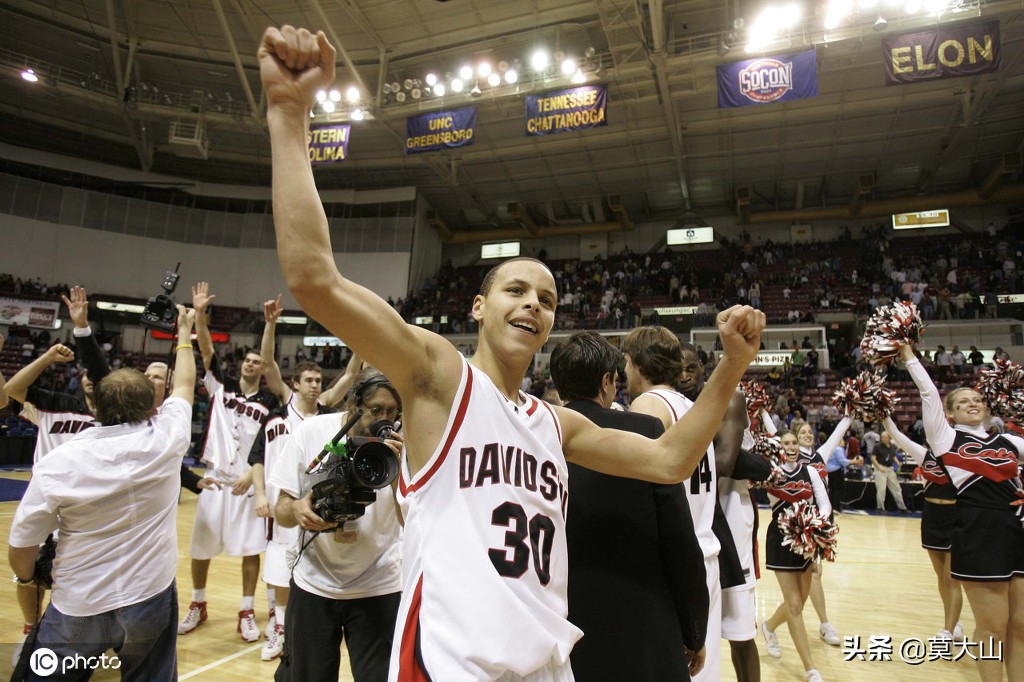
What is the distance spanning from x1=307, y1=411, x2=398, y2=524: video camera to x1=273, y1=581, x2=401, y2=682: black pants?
25.0 inches

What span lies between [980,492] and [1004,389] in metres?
1.20

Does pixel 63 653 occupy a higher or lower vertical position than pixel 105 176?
lower

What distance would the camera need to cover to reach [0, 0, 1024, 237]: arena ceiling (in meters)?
15.5

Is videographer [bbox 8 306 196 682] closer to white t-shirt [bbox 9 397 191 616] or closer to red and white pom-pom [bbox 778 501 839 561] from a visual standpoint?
white t-shirt [bbox 9 397 191 616]

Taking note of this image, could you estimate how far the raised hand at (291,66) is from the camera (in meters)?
1.17

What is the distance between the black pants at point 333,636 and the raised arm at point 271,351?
1719mm

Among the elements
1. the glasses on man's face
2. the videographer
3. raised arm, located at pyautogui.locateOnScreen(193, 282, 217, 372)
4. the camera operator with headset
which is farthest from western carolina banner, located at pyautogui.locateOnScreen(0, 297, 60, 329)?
the glasses on man's face

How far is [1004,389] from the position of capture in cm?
463

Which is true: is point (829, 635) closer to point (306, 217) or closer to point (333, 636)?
point (333, 636)

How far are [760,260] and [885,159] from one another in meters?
5.51

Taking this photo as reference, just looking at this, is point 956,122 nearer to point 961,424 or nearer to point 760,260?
point 760,260

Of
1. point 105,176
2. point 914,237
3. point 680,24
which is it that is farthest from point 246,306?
point 914,237

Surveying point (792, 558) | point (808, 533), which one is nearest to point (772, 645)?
point (792, 558)

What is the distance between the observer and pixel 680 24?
16.1 meters
